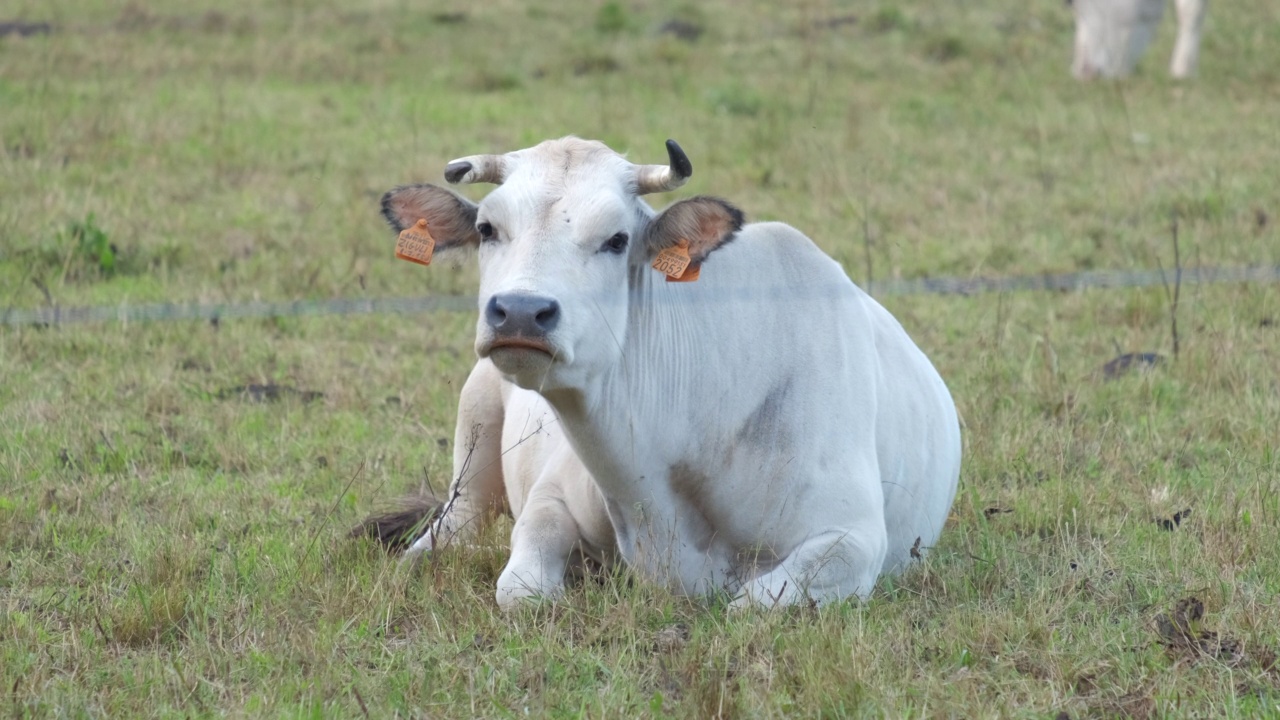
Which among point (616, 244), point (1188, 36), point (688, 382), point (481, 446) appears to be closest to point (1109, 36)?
point (1188, 36)

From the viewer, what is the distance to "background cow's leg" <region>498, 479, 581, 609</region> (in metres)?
4.66

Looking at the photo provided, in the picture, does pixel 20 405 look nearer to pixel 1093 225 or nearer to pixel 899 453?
pixel 899 453

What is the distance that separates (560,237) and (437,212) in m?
0.57

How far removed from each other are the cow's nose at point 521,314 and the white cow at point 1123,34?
11.7 meters

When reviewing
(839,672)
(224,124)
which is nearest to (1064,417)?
(839,672)

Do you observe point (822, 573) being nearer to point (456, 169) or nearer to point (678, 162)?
point (678, 162)

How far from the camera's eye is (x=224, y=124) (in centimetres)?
1189

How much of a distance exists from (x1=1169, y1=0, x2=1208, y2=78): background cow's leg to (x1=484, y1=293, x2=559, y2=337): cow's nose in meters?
12.6

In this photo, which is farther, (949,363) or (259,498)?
(949,363)

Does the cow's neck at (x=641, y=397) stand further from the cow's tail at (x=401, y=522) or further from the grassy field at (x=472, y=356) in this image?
the cow's tail at (x=401, y=522)

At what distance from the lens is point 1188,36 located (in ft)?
50.6

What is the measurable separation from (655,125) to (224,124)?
3.21 m

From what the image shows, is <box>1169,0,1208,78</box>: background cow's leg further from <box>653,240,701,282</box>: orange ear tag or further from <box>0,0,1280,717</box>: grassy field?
<box>653,240,701,282</box>: orange ear tag

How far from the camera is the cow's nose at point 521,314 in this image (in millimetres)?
4125
